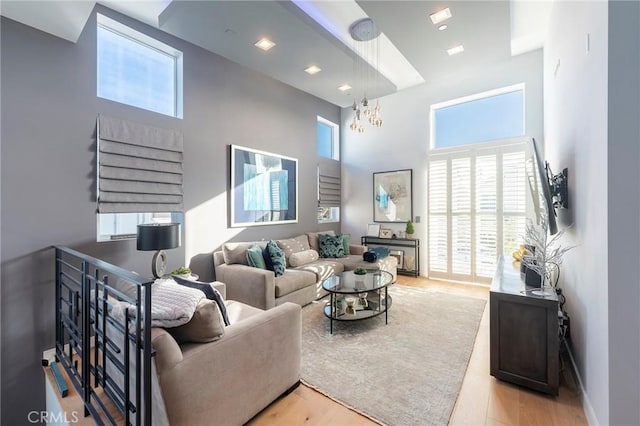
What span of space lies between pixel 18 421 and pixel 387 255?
4678 mm

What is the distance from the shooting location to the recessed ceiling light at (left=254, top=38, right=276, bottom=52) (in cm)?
328

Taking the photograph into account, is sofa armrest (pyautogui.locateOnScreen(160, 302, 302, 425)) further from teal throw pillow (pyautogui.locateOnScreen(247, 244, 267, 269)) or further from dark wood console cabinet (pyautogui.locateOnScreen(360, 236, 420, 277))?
dark wood console cabinet (pyautogui.locateOnScreen(360, 236, 420, 277))

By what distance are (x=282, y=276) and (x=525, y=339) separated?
2.61 m

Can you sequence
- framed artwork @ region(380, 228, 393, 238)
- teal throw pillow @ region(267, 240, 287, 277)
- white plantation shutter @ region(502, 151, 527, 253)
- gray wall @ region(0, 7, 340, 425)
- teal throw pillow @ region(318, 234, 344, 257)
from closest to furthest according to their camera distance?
gray wall @ region(0, 7, 340, 425)
teal throw pillow @ region(267, 240, 287, 277)
white plantation shutter @ region(502, 151, 527, 253)
teal throw pillow @ region(318, 234, 344, 257)
framed artwork @ region(380, 228, 393, 238)

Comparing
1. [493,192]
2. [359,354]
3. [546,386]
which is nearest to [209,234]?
[359,354]

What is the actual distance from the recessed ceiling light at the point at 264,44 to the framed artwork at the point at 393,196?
11.0ft

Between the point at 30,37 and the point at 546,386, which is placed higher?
the point at 30,37

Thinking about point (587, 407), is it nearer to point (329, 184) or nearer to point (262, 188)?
point (262, 188)

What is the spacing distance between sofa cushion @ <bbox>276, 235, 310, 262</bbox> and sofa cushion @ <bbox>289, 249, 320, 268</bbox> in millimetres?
100

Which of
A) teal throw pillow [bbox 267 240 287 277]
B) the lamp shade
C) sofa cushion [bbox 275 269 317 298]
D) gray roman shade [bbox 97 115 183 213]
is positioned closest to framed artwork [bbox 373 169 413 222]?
sofa cushion [bbox 275 269 317 298]

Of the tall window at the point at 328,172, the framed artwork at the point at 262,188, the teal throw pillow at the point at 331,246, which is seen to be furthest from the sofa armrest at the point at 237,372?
the tall window at the point at 328,172

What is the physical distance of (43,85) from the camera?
2.56m

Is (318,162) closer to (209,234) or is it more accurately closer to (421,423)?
(209,234)

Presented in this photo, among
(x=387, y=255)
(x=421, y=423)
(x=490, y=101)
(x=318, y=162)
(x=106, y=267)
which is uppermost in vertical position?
(x=490, y=101)
